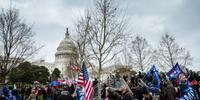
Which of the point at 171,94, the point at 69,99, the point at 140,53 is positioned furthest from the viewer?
the point at 140,53

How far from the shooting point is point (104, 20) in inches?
858

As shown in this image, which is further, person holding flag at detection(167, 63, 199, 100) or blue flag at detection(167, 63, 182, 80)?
blue flag at detection(167, 63, 182, 80)

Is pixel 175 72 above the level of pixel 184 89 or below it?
above

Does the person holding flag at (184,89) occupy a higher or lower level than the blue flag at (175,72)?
lower

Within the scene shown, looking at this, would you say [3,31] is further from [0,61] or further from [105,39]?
[105,39]

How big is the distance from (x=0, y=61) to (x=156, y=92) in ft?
52.8

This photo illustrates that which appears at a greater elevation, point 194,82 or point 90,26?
point 90,26

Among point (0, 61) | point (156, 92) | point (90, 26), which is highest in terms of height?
point (90, 26)

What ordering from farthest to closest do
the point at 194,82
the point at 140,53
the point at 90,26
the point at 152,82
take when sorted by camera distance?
the point at 140,53, the point at 90,26, the point at 152,82, the point at 194,82

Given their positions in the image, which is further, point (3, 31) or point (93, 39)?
point (3, 31)

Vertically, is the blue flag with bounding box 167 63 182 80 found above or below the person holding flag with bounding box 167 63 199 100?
above

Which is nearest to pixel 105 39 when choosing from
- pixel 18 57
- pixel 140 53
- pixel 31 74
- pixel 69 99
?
pixel 18 57

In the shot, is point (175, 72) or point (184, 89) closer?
point (184, 89)

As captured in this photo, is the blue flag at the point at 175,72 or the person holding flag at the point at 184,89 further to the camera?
the blue flag at the point at 175,72
